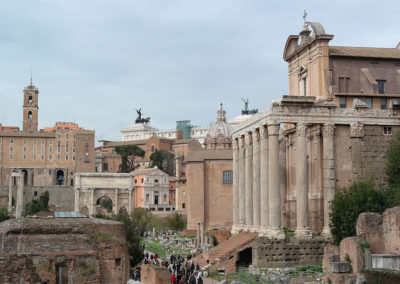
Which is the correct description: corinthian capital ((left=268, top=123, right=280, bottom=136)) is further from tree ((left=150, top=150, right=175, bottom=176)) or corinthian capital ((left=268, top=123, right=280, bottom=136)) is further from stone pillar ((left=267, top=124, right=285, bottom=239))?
tree ((left=150, top=150, right=175, bottom=176))

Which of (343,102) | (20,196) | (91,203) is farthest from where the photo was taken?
(20,196)

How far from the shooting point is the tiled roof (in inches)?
1375

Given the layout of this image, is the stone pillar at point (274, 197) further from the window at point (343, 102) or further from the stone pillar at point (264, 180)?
the window at point (343, 102)

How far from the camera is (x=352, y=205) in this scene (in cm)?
2738

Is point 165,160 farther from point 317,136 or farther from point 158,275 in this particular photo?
point 158,275

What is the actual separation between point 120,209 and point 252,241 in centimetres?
5286

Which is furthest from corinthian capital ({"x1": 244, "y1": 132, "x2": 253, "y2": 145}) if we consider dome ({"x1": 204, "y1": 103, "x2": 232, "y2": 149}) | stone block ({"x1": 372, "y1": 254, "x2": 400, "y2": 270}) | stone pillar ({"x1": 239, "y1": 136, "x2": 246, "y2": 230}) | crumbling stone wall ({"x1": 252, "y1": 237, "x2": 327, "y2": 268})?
dome ({"x1": 204, "y1": 103, "x2": 232, "y2": 149})

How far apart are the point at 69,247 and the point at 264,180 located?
48.2ft

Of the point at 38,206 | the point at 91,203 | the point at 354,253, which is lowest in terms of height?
the point at 354,253

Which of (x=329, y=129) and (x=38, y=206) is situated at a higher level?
(x=329, y=129)

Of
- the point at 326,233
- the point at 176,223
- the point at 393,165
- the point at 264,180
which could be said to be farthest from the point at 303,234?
the point at 176,223

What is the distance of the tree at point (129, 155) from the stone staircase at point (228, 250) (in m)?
83.5

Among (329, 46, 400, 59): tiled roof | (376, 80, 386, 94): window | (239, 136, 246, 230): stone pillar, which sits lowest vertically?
(239, 136, 246, 230): stone pillar

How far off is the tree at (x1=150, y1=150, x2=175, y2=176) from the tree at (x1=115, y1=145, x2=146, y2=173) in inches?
244
